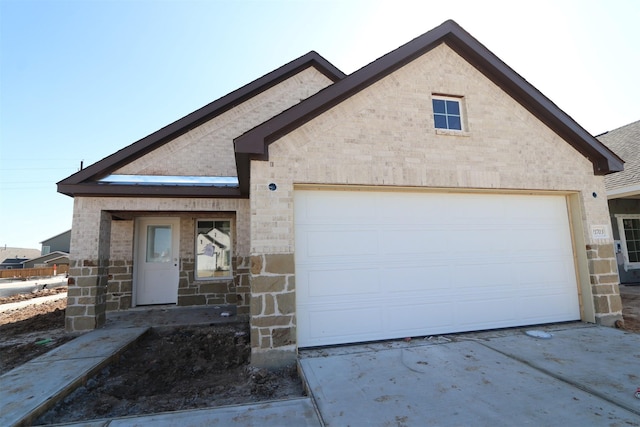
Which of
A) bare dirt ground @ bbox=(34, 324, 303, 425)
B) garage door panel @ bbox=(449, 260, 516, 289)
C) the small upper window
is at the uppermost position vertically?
the small upper window

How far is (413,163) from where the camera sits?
18.5 feet

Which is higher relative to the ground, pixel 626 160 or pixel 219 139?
pixel 219 139

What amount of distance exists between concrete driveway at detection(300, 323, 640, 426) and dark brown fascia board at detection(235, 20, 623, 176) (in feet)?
11.6

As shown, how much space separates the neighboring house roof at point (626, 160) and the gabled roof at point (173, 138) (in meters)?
9.40

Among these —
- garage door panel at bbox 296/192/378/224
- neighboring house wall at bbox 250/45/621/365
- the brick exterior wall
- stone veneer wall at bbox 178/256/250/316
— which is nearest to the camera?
neighboring house wall at bbox 250/45/621/365

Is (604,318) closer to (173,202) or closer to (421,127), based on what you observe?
(421,127)

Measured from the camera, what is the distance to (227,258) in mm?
9867

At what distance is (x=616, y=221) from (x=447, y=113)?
10119 millimetres

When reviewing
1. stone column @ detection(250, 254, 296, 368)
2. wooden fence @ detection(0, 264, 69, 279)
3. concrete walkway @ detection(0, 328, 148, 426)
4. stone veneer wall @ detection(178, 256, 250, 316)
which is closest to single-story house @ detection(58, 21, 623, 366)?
stone column @ detection(250, 254, 296, 368)

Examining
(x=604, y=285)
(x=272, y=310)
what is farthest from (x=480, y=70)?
(x=272, y=310)

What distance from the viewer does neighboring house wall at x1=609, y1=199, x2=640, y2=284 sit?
1130 centimetres

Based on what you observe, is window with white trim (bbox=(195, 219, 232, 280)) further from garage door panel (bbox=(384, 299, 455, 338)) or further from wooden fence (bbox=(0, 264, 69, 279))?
wooden fence (bbox=(0, 264, 69, 279))

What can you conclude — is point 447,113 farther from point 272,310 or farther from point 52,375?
point 52,375

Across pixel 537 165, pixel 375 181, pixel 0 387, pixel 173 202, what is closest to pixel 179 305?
pixel 173 202
